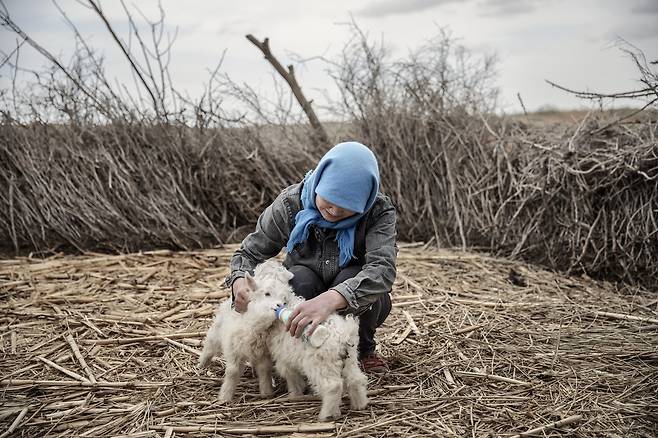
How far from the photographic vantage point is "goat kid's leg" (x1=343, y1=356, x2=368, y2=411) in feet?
9.09

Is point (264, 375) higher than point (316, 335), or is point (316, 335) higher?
point (316, 335)

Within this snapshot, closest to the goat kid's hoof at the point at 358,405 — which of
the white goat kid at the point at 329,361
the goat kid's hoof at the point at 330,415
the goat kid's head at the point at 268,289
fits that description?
the white goat kid at the point at 329,361

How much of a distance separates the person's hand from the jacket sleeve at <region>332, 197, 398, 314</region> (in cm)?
11

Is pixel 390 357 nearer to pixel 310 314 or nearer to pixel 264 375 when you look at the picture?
pixel 264 375

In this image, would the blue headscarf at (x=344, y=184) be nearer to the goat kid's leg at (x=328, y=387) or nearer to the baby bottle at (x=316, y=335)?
the baby bottle at (x=316, y=335)

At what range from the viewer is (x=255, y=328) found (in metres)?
2.82

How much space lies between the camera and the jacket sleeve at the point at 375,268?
9.45 feet

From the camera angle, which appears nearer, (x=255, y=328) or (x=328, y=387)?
(x=328, y=387)

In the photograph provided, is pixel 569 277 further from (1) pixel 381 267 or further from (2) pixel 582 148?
(1) pixel 381 267

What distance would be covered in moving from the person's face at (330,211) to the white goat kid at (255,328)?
35 centimetres

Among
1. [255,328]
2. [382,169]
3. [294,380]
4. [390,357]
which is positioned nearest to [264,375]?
[294,380]

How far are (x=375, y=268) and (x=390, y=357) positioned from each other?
0.84m

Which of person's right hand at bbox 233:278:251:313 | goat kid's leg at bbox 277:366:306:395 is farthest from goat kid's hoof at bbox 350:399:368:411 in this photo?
person's right hand at bbox 233:278:251:313

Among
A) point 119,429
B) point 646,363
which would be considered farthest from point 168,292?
point 646,363
